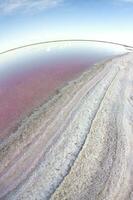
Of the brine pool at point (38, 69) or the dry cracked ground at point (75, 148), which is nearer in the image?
the dry cracked ground at point (75, 148)

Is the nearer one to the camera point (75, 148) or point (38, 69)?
point (75, 148)

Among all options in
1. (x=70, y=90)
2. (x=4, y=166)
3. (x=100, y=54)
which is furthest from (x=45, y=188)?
(x=100, y=54)

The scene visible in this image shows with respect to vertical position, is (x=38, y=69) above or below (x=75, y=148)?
above

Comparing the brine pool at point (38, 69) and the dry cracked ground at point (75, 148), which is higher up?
the brine pool at point (38, 69)

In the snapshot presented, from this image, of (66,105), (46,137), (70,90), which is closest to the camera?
(46,137)

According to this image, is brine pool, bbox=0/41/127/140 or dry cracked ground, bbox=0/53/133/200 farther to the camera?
brine pool, bbox=0/41/127/140

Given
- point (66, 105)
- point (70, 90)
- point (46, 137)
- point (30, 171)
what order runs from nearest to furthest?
1. point (30, 171)
2. point (46, 137)
3. point (66, 105)
4. point (70, 90)

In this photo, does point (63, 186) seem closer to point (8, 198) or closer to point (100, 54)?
point (8, 198)

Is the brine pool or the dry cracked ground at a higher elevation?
the brine pool
